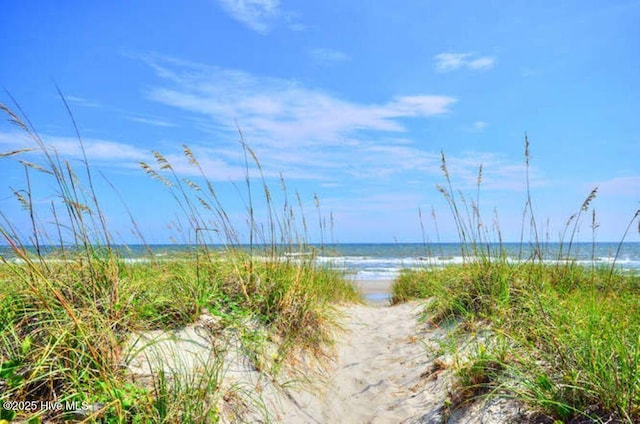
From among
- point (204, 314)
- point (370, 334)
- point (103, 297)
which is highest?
point (103, 297)

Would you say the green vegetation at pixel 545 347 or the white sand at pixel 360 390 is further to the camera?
the white sand at pixel 360 390

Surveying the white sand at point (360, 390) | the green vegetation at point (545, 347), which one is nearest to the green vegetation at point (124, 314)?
the white sand at point (360, 390)

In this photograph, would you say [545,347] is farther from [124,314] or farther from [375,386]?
[124,314]

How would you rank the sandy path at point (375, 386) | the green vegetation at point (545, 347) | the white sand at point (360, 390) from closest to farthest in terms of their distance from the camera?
the green vegetation at point (545, 347)
the white sand at point (360, 390)
the sandy path at point (375, 386)

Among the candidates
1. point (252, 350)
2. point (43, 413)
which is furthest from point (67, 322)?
point (252, 350)

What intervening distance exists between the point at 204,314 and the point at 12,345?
5.30 ft

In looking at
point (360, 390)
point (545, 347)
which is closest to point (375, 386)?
point (360, 390)

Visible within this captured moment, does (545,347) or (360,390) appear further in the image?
(360,390)

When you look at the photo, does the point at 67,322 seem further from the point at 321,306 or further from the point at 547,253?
the point at 547,253

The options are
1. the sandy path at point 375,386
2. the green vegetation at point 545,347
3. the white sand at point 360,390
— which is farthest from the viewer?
the sandy path at point 375,386

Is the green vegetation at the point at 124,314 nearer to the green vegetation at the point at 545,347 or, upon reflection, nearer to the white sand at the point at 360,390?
the white sand at the point at 360,390

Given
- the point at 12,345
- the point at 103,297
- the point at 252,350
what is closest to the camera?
the point at 12,345

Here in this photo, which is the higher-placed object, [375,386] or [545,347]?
[545,347]

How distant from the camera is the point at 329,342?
501 cm
